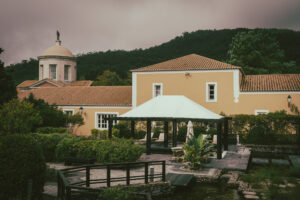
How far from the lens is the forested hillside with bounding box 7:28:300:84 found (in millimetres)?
50250

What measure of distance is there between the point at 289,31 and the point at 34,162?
53.8 m

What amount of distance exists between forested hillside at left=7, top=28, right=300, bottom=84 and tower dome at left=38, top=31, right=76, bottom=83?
463 inches

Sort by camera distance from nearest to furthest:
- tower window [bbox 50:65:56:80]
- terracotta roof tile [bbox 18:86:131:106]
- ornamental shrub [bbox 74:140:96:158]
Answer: ornamental shrub [bbox 74:140:96:158] → terracotta roof tile [bbox 18:86:131:106] → tower window [bbox 50:65:56:80]

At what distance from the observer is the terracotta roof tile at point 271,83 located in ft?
75.7

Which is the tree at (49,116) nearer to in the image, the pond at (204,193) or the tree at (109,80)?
the pond at (204,193)

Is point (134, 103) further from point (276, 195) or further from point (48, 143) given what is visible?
point (276, 195)

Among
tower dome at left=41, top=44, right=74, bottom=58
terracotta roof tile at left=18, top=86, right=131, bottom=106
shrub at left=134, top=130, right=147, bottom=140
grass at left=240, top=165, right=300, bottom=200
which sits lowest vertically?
shrub at left=134, top=130, right=147, bottom=140

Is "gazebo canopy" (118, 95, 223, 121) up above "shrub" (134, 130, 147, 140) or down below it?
above

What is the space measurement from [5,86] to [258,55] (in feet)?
97.8

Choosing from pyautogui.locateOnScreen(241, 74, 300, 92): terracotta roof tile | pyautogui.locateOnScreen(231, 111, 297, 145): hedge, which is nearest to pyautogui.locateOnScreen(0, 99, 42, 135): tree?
pyautogui.locateOnScreen(231, 111, 297, 145): hedge

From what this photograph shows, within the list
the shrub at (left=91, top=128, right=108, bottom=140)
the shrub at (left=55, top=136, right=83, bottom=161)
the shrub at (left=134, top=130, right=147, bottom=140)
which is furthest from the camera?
the shrub at (left=134, top=130, right=147, bottom=140)

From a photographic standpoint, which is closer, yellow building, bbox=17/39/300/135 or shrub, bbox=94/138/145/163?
shrub, bbox=94/138/145/163

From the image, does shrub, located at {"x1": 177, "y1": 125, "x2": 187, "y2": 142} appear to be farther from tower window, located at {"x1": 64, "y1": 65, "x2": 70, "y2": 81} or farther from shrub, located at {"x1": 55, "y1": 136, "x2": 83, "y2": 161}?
tower window, located at {"x1": 64, "y1": 65, "x2": 70, "y2": 81}

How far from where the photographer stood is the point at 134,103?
26.0 meters
